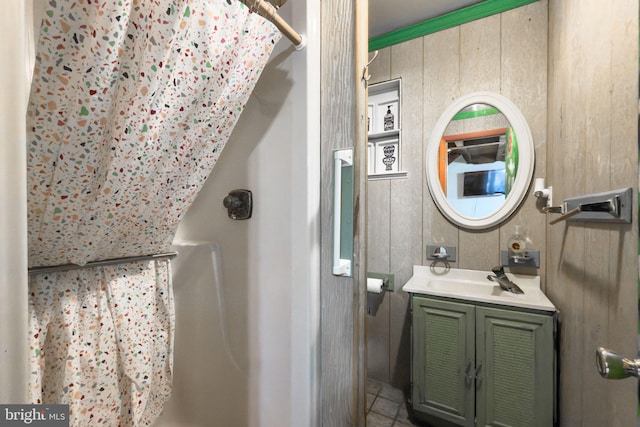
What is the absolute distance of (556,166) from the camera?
1229mm

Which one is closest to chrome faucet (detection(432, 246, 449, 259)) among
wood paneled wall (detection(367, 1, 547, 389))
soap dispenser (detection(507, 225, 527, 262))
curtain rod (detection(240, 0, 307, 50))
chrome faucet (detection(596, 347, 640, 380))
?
wood paneled wall (detection(367, 1, 547, 389))

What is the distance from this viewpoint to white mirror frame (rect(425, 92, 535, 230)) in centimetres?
141

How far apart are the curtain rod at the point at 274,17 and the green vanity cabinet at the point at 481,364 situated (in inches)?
54.3

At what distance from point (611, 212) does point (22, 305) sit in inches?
50.6

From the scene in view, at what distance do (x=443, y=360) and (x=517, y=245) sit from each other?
0.79 meters

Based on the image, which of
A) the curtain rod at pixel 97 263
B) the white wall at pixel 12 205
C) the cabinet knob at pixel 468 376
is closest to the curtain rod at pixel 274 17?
the white wall at pixel 12 205

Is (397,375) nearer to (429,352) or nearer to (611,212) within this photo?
(429,352)

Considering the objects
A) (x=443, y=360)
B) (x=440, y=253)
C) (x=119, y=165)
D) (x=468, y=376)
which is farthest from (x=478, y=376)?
(x=119, y=165)

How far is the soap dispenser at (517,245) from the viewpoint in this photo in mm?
1398

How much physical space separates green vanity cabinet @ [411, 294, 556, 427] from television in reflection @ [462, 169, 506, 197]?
70 centimetres

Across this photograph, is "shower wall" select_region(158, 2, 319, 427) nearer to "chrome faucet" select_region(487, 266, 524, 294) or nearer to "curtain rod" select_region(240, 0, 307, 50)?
"curtain rod" select_region(240, 0, 307, 50)

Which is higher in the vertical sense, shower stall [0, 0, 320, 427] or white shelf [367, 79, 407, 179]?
white shelf [367, 79, 407, 179]

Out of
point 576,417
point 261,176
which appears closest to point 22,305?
point 261,176

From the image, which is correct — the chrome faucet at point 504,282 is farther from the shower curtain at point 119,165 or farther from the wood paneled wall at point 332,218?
the shower curtain at point 119,165
